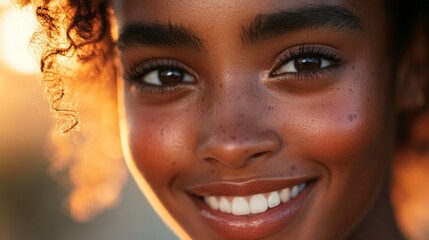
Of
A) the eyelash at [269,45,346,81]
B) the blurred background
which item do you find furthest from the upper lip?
the blurred background

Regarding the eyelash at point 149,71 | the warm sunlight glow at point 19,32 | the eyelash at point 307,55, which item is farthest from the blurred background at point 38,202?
the eyelash at point 307,55

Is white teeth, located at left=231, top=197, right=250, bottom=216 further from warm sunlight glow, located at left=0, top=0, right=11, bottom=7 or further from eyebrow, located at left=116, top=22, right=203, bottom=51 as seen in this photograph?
warm sunlight glow, located at left=0, top=0, right=11, bottom=7

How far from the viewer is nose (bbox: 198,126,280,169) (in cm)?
204

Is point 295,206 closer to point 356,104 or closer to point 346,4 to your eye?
point 356,104

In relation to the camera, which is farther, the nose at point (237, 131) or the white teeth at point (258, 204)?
the white teeth at point (258, 204)

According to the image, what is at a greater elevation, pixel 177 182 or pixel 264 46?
pixel 264 46

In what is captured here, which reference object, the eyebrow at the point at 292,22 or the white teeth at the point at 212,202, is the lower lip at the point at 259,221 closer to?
the white teeth at the point at 212,202

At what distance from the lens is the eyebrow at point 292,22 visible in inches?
81.6

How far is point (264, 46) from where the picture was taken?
83.0 inches

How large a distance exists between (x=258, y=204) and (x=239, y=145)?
0.23 metres

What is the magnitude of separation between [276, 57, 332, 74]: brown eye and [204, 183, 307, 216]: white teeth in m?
0.29

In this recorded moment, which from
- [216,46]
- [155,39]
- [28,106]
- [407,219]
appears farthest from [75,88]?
[28,106]

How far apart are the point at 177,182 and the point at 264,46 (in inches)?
17.1

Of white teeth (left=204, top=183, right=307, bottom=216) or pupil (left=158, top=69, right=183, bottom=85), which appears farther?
pupil (left=158, top=69, right=183, bottom=85)
